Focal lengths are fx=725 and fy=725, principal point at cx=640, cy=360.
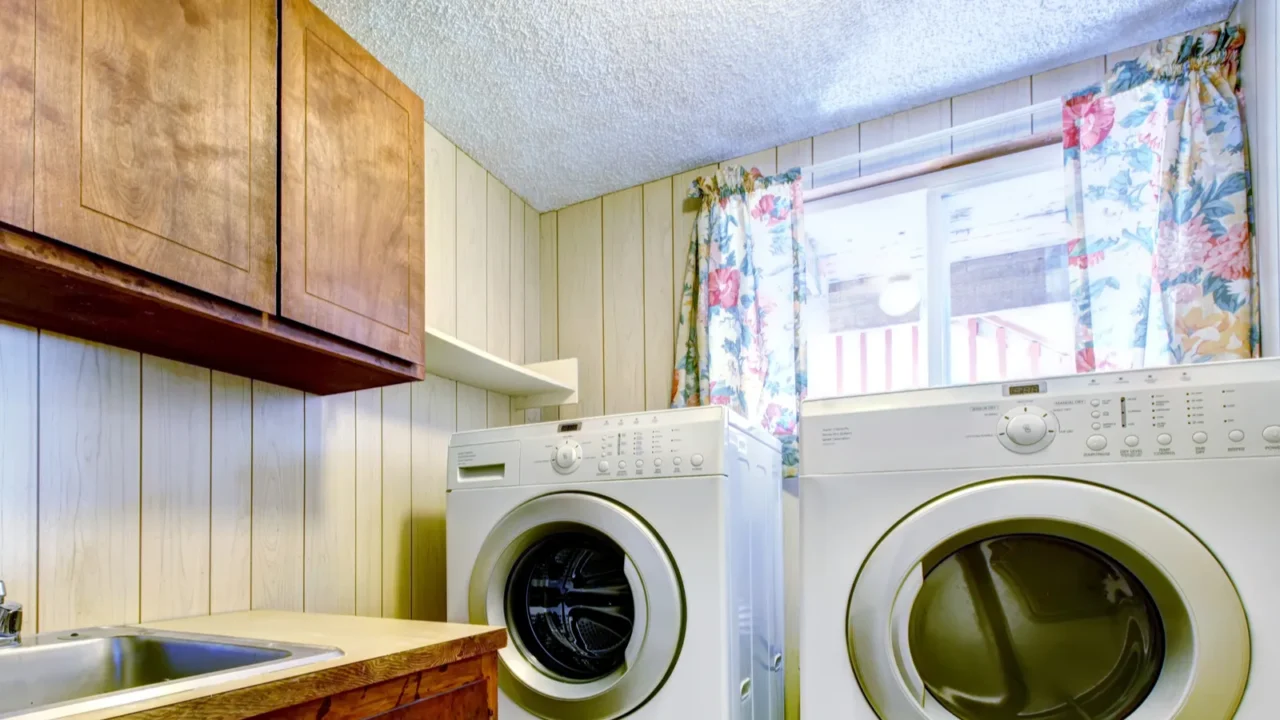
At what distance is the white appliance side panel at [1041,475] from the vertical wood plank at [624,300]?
1.31 meters

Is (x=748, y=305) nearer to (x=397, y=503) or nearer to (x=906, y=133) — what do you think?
(x=906, y=133)

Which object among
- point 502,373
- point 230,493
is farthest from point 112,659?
point 502,373

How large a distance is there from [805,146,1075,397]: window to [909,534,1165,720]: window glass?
0.89 meters

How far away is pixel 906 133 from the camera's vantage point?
2283mm

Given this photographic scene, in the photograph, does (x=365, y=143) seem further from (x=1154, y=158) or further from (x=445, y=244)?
(x=1154, y=158)

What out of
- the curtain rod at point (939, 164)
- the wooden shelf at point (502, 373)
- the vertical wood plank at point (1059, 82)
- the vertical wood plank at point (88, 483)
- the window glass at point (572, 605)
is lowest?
the window glass at point (572, 605)

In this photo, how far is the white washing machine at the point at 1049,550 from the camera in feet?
3.55

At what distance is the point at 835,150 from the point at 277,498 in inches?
76.1

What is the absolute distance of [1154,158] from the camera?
6.02 ft

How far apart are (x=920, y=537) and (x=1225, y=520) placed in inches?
17.0

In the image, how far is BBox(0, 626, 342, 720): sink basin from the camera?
3.45ft

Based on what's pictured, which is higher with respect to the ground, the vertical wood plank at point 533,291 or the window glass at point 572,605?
the vertical wood plank at point 533,291

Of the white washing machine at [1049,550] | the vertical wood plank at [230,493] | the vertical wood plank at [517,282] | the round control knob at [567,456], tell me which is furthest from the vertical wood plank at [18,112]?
the vertical wood plank at [517,282]

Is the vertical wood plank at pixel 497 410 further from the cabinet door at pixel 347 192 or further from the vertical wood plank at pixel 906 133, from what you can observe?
the vertical wood plank at pixel 906 133
